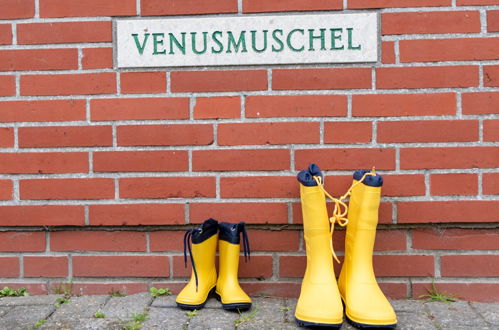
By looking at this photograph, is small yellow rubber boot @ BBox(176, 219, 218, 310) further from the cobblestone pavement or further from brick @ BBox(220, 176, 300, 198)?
brick @ BBox(220, 176, 300, 198)

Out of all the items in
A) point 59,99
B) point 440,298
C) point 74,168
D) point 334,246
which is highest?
point 59,99

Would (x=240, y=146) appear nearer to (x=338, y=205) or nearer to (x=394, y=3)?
(x=338, y=205)

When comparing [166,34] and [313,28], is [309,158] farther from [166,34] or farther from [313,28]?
[166,34]

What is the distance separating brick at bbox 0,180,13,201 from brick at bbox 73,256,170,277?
38 cm

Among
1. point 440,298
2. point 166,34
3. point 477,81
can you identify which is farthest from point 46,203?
point 477,81

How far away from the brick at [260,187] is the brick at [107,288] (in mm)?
549

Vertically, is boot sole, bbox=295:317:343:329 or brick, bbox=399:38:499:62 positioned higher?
brick, bbox=399:38:499:62

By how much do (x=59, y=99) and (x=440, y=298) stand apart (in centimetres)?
179

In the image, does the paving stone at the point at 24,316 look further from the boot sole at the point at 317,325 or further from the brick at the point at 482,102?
the brick at the point at 482,102

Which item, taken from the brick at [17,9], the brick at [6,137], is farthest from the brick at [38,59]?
the brick at [6,137]

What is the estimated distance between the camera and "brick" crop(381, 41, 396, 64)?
2250 mm

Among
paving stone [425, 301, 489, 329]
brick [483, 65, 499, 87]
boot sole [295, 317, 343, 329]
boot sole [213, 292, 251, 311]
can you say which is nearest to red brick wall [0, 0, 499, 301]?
brick [483, 65, 499, 87]

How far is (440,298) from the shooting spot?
228 centimetres

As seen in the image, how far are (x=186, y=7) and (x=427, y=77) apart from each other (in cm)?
103
